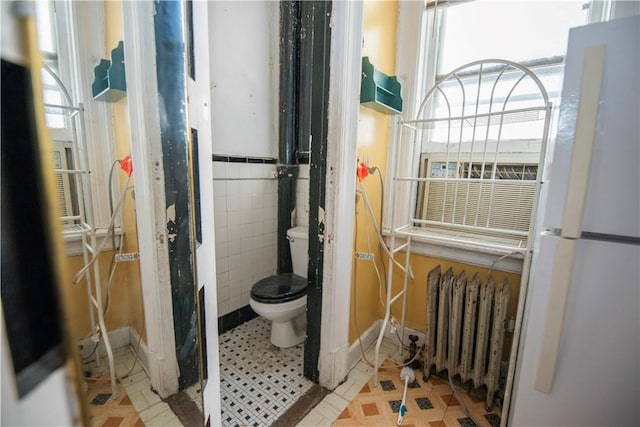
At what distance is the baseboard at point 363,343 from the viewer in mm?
1465

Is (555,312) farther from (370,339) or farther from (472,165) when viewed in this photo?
(370,339)

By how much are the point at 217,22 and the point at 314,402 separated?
6.88 ft

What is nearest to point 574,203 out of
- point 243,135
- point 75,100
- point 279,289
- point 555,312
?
point 555,312

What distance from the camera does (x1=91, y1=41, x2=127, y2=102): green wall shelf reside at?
0.40m

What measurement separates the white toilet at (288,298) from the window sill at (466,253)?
0.61m

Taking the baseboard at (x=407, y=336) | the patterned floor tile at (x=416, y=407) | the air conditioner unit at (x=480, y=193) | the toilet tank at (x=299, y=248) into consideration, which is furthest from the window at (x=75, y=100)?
the baseboard at (x=407, y=336)

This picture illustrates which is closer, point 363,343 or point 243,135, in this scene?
point 363,343

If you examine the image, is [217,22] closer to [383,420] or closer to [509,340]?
[383,420]

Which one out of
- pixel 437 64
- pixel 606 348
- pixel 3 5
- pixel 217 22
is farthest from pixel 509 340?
pixel 217 22

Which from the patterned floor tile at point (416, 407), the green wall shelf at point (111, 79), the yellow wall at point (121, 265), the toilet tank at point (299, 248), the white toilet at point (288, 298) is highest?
the green wall shelf at point (111, 79)

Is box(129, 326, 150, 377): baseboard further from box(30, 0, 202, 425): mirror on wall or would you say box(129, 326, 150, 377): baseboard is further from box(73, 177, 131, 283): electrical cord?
box(73, 177, 131, 283): electrical cord

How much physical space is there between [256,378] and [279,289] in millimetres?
465

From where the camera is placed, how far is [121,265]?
1.55 ft

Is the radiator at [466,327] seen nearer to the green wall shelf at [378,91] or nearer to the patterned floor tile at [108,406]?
the green wall shelf at [378,91]
